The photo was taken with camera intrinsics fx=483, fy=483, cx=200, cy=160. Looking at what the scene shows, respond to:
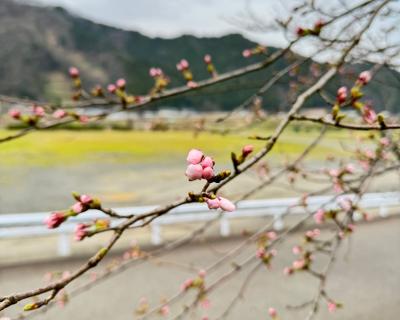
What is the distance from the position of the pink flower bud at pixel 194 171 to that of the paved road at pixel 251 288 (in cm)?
420

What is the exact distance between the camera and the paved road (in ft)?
18.3

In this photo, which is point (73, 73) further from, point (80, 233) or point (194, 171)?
point (194, 171)

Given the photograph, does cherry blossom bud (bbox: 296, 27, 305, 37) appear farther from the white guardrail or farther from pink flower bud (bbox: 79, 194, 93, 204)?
the white guardrail

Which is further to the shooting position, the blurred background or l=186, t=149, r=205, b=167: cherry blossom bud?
the blurred background

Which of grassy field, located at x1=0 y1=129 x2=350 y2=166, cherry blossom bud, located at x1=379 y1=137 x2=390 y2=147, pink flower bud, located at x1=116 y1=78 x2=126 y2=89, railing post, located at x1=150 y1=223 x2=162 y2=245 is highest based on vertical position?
grassy field, located at x1=0 y1=129 x2=350 y2=166

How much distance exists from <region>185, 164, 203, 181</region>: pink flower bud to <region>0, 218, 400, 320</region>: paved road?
4.20m

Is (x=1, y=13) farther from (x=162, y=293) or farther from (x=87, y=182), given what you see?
(x=162, y=293)

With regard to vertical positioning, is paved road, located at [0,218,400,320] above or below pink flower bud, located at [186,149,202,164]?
below

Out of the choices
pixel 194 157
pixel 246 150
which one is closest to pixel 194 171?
pixel 194 157

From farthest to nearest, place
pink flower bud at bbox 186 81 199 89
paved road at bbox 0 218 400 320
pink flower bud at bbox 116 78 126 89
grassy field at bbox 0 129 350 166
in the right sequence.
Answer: grassy field at bbox 0 129 350 166 < paved road at bbox 0 218 400 320 < pink flower bud at bbox 186 81 199 89 < pink flower bud at bbox 116 78 126 89

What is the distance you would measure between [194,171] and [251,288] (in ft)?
18.5

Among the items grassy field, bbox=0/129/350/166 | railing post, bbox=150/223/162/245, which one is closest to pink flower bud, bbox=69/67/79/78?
railing post, bbox=150/223/162/245

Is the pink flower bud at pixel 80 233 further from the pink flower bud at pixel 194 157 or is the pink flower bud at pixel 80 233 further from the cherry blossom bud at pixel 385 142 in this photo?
the cherry blossom bud at pixel 385 142

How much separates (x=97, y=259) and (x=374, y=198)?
1111cm
